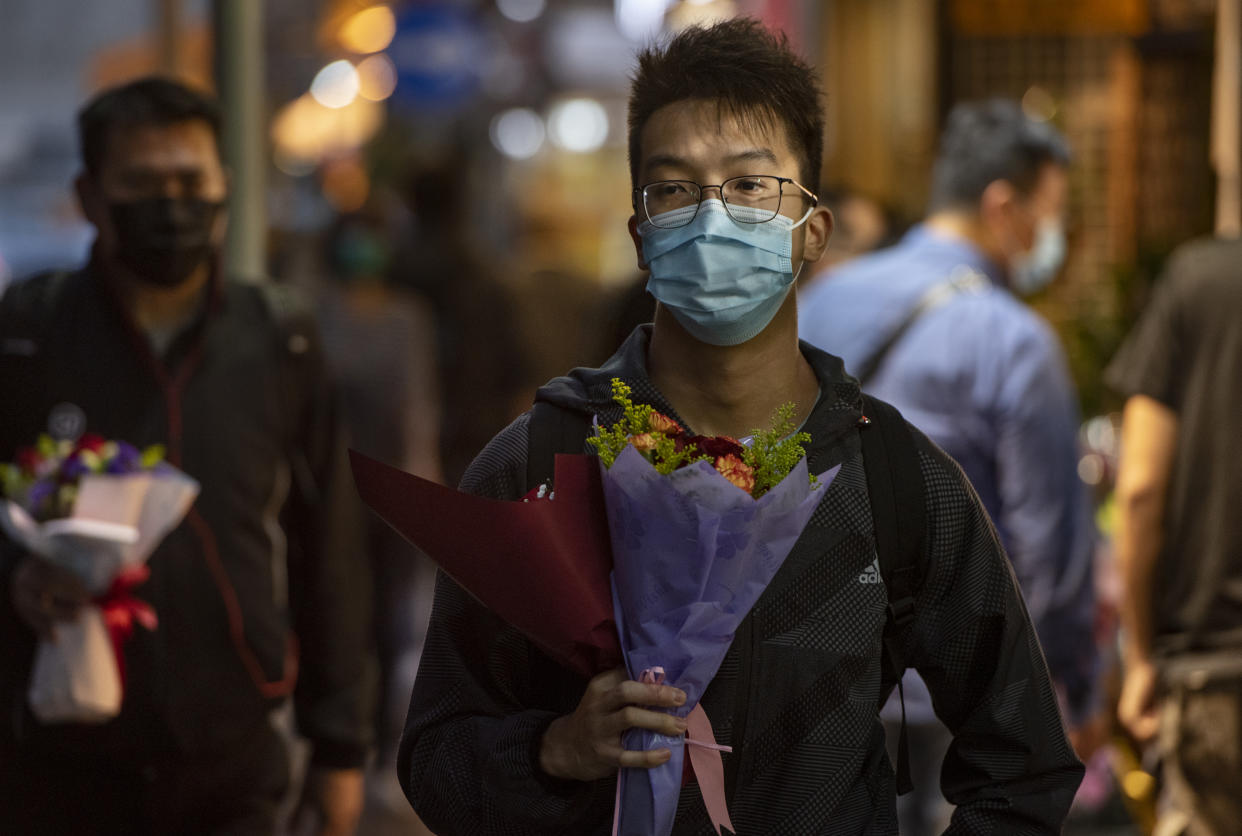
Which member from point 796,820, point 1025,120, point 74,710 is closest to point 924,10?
point 1025,120

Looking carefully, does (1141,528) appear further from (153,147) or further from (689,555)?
(689,555)

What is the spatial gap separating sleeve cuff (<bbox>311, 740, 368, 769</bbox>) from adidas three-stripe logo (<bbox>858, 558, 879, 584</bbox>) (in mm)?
2237

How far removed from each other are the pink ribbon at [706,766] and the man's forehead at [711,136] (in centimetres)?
80

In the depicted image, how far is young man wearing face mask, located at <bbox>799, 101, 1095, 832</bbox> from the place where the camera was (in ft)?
17.6

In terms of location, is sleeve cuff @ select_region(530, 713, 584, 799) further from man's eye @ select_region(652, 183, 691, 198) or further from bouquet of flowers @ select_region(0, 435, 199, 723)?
bouquet of flowers @ select_region(0, 435, 199, 723)

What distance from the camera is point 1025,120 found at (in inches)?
236

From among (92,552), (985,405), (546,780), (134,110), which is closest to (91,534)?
(92,552)

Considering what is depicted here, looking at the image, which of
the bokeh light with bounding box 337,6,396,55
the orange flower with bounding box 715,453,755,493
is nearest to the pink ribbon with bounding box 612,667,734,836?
the orange flower with bounding box 715,453,755,493

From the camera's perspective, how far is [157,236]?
4.27 meters

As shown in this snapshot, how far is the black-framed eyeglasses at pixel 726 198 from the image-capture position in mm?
2676

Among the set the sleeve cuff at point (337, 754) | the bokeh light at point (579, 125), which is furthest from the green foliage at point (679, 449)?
the bokeh light at point (579, 125)

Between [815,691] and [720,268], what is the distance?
630 millimetres

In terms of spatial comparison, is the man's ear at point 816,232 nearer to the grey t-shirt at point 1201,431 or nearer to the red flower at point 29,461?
the red flower at point 29,461

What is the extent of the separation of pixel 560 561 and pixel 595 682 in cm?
17
